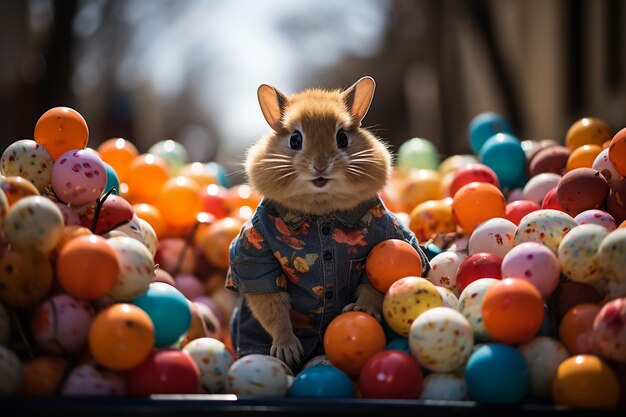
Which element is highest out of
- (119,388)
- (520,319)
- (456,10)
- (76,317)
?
(456,10)

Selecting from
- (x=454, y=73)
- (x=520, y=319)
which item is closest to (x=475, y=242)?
(x=520, y=319)

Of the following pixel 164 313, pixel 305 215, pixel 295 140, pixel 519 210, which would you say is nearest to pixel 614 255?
pixel 519 210

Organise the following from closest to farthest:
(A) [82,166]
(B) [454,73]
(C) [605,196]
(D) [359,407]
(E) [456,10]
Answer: (D) [359,407]
(A) [82,166]
(C) [605,196]
(E) [456,10]
(B) [454,73]

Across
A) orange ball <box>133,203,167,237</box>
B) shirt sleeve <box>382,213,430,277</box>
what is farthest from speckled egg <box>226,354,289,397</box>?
orange ball <box>133,203,167,237</box>

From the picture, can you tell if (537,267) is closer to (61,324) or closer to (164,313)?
(164,313)

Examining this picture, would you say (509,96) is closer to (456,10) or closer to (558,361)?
(456,10)

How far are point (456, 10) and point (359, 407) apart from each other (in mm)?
8467

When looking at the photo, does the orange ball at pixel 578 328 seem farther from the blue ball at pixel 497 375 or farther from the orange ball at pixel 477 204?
the orange ball at pixel 477 204

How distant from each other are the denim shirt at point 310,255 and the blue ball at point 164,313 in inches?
16.1

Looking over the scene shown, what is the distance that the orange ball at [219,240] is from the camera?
13.4ft

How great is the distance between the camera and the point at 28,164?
9.32 ft

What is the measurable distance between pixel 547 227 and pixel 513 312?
53 centimetres

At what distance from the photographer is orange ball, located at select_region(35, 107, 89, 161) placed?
117 inches

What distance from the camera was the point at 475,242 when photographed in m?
3.22
